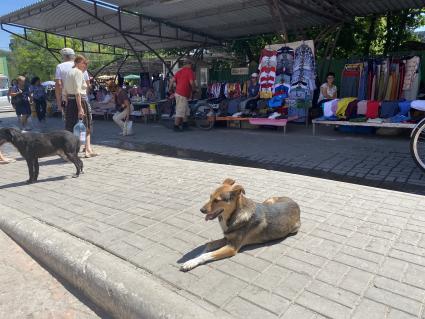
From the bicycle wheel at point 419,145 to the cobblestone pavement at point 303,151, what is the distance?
221mm

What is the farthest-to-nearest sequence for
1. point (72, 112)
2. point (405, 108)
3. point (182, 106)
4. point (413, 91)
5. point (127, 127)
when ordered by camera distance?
1. point (182, 106)
2. point (127, 127)
3. point (413, 91)
4. point (405, 108)
5. point (72, 112)

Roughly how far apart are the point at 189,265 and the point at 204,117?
8894 millimetres

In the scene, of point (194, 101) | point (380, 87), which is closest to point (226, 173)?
point (380, 87)

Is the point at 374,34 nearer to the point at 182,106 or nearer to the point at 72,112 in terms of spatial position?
the point at 182,106

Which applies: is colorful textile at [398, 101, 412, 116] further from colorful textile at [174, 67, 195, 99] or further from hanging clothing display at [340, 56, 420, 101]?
colorful textile at [174, 67, 195, 99]

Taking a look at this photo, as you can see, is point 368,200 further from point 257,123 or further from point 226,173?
point 257,123

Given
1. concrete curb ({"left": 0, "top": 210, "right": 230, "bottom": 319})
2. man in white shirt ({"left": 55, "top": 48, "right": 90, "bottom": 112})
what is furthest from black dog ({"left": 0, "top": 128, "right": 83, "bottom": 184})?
concrete curb ({"left": 0, "top": 210, "right": 230, "bottom": 319})

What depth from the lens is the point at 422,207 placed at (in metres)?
4.10

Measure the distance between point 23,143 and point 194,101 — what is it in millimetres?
7301

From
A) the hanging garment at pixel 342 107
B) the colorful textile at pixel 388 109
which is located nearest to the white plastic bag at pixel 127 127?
the hanging garment at pixel 342 107

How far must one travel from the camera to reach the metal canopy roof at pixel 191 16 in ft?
34.4

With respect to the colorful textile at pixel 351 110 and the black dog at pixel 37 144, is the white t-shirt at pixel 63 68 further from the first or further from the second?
the colorful textile at pixel 351 110

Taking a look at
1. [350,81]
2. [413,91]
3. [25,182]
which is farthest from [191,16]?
[25,182]

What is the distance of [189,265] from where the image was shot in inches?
114
